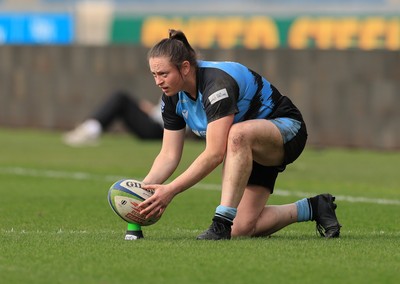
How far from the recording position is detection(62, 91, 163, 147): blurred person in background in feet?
70.7

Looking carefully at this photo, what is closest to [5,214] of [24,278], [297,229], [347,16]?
[297,229]

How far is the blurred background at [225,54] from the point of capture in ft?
66.8

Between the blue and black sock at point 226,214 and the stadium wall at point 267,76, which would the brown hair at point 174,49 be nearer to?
the blue and black sock at point 226,214

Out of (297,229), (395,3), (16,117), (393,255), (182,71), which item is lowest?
(16,117)

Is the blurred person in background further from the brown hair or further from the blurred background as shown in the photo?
the brown hair

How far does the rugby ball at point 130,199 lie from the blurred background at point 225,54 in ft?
38.6

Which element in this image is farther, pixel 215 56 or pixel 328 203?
pixel 215 56

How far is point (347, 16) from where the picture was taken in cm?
3136

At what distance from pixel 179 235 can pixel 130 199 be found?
2.65ft

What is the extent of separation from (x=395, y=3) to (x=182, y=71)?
23.9 m

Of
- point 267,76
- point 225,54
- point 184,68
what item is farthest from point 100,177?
point 225,54

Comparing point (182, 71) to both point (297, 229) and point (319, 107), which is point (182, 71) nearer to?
point (297, 229)

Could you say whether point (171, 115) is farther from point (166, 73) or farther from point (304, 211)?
point (304, 211)

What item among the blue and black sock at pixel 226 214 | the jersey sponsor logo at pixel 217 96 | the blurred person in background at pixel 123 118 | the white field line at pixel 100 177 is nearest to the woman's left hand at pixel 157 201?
the blue and black sock at pixel 226 214
